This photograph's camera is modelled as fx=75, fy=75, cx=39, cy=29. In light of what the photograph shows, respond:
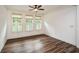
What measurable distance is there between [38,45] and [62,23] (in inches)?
20.1

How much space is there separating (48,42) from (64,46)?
0.25 m

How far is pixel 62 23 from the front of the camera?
1185 millimetres

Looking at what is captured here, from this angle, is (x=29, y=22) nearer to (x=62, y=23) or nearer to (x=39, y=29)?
(x=39, y=29)

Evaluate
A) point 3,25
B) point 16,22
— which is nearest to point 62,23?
point 16,22

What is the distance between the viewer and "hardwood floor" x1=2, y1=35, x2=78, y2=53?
41.4 inches

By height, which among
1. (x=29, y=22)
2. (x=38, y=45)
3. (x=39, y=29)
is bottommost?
(x=38, y=45)

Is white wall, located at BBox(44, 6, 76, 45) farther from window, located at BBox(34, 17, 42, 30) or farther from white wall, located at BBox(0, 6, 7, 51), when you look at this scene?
white wall, located at BBox(0, 6, 7, 51)

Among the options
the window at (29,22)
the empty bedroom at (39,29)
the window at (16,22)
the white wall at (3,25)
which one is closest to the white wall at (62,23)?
the empty bedroom at (39,29)

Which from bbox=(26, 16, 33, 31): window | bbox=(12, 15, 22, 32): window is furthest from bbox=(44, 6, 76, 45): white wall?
bbox=(12, 15, 22, 32): window

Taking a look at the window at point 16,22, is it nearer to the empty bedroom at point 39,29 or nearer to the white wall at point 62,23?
the empty bedroom at point 39,29

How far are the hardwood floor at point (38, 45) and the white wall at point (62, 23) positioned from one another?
10 cm

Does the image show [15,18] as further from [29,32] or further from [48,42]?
[48,42]

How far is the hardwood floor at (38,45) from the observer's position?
3.45ft
